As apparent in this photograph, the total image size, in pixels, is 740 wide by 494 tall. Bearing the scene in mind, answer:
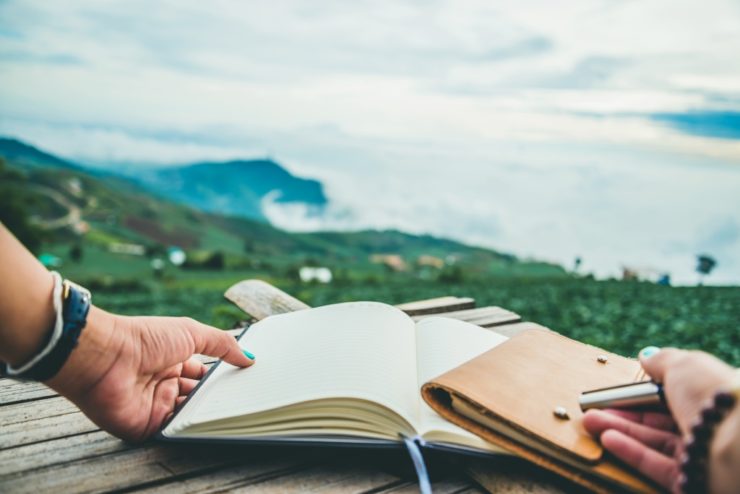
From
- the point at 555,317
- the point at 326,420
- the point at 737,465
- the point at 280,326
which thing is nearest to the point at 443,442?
the point at 326,420

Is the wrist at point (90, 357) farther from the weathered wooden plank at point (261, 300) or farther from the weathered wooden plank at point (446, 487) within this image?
the weathered wooden plank at point (261, 300)

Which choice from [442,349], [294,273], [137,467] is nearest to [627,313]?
[442,349]

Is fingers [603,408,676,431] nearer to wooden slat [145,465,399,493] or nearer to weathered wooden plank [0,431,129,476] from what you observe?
wooden slat [145,465,399,493]

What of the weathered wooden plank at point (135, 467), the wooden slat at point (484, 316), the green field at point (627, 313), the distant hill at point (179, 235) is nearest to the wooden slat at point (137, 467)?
the weathered wooden plank at point (135, 467)

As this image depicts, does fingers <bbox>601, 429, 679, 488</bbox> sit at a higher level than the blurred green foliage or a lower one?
higher

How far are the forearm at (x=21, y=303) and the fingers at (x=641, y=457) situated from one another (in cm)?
141

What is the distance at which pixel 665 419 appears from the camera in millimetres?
1434

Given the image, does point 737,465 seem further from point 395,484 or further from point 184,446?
point 184,446

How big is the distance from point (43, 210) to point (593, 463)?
114 metres

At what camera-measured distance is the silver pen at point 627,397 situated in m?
1.37

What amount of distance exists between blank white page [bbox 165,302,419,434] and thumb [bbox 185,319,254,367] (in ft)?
0.15

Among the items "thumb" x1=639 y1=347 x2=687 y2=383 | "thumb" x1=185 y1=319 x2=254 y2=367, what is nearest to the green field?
"thumb" x1=185 y1=319 x2=254 y2=367

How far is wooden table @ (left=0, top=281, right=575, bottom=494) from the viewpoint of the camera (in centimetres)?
137

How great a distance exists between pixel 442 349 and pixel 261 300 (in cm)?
159
